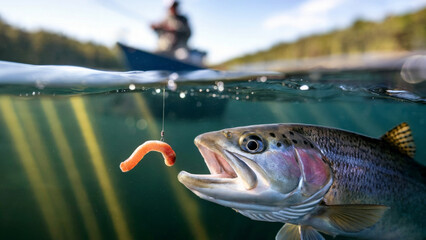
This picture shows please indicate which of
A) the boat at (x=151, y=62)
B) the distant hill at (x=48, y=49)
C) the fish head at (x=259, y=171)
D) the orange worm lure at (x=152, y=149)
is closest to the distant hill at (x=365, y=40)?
the boat at (x=151, y=62)

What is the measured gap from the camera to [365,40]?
707 centimetres

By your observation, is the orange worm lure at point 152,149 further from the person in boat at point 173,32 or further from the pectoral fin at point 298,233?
the person in boat at point 173,32

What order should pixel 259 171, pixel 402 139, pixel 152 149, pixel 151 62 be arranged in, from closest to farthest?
pixel 259 171 → pixel 152 149 → pixel 402 139 → pixel 151 62

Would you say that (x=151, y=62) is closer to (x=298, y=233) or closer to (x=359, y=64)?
(x=359, y=64)

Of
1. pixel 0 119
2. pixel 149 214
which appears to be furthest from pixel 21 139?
pixel 149 214

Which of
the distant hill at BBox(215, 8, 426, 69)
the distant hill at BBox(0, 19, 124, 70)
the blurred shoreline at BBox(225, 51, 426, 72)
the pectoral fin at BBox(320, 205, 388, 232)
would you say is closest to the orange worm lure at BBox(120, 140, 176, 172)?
the pectoral fin at BBox(320, 205, 388, 232)

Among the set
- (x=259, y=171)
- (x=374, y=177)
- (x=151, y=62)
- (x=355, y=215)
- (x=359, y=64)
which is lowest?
(x=355, y=215)

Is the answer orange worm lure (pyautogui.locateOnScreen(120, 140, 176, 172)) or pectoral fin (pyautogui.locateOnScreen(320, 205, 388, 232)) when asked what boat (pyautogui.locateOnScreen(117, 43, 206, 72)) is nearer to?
orange worm lure (pyautogui.locateOnScreen(120, 140, 176, 172))

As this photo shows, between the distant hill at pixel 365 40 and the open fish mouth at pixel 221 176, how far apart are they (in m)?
4.18

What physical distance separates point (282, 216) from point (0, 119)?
2150cm

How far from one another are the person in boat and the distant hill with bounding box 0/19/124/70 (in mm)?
9314

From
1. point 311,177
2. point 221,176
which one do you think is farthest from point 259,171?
point 311,177

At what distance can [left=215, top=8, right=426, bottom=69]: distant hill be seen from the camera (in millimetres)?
5319

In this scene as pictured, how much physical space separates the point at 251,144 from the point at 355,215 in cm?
117
